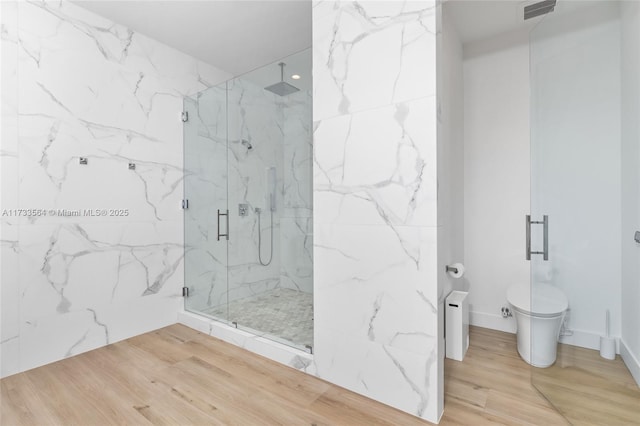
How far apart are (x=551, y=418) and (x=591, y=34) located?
206cm

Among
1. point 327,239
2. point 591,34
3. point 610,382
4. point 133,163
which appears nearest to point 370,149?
point 327,239

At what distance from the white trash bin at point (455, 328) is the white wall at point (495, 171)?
0.74 metres

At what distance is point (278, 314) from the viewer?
2.58m

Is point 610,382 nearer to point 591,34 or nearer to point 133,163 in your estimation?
point 591,34

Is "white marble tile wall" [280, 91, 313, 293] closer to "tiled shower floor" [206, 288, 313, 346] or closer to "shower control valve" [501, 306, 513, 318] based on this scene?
"tiled shower floor" [206, 288, 313, 346]

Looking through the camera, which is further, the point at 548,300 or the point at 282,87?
the point at 282,87

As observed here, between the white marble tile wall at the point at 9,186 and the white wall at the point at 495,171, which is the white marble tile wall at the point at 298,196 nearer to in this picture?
the white wall at the point at 495,171

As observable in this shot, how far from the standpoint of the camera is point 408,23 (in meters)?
1.65

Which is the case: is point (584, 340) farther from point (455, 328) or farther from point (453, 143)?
point (453, 143)

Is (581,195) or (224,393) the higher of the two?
(581,195)

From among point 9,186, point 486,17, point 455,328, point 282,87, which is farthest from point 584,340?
point 9,186

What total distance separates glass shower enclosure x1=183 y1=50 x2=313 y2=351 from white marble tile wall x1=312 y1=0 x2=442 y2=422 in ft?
0.88

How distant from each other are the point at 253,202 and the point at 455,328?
192 centimetres

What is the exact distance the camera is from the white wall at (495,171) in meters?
2.73
